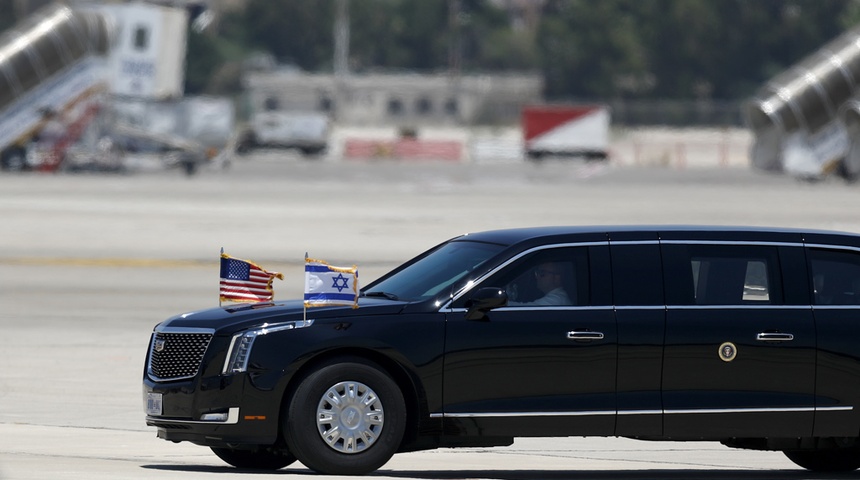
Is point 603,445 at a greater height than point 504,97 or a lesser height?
lesser

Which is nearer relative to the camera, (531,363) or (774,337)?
(531,363)

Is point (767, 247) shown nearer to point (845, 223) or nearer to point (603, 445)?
point (603, 445)

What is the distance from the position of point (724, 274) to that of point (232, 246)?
23401 millimetres

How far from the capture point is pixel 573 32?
166 m

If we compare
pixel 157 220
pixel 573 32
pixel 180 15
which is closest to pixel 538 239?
pixel 157 220

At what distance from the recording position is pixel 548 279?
11.1m

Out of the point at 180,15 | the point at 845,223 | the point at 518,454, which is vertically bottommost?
the point at 518,454

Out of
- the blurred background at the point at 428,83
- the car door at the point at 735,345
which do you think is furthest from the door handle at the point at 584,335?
the blurred background at the point at 428,83

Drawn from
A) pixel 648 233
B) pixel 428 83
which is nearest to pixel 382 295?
pixel 648 233

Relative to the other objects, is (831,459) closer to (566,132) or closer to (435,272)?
(435,272)

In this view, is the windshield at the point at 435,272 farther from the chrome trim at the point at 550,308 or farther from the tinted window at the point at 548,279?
the chrome trim at the point at 550,308

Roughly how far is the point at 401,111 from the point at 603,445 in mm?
137736

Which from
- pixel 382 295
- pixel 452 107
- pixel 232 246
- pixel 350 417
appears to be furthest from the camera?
pixel 452 107

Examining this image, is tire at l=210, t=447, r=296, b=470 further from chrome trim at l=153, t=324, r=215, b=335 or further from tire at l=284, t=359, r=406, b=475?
chrome trim at l=153, t=324, r=215, b=335
